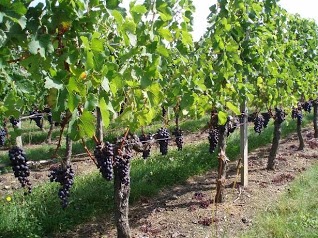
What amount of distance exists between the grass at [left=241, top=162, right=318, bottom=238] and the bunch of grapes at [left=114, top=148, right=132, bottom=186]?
1793 mm

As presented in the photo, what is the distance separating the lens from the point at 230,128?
634cm

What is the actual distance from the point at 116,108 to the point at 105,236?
3026 mm

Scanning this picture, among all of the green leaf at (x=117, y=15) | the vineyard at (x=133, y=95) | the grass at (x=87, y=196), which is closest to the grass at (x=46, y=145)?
the vineyard at (x=133, y=95)

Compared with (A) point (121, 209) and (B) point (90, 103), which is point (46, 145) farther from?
(B) point (90, 103)

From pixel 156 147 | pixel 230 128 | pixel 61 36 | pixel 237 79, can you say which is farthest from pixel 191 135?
pixel 61 36

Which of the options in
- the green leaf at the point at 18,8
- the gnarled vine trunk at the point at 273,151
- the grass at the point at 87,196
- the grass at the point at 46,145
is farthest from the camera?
the grass at the point at 46,145

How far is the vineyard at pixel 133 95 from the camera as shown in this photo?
190cm

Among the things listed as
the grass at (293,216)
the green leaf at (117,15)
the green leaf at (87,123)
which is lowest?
the grass at (293,216)

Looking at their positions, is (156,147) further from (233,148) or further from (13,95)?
(13,95)

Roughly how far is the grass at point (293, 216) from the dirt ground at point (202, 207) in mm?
212

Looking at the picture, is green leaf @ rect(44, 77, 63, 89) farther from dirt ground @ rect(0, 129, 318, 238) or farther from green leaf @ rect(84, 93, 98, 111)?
dirt ground @ rect(0, 129, 318, 238)

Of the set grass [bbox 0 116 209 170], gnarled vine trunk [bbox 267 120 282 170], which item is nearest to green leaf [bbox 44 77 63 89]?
grass [bbox 0 116 209 170]

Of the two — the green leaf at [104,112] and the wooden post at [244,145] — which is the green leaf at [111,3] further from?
Result: the wooden post at [244,145]

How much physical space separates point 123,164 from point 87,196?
260 cm
